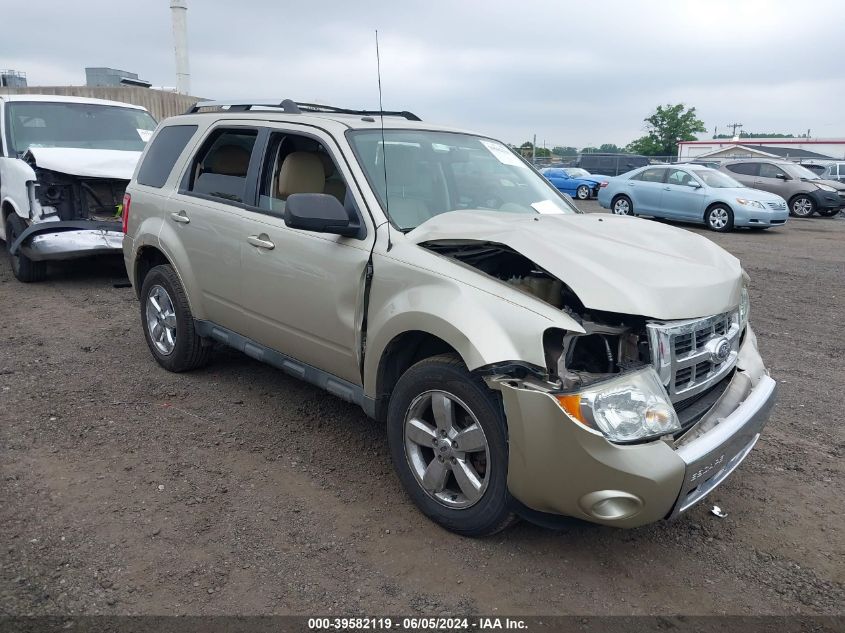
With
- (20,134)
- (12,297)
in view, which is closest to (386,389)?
(12,297)

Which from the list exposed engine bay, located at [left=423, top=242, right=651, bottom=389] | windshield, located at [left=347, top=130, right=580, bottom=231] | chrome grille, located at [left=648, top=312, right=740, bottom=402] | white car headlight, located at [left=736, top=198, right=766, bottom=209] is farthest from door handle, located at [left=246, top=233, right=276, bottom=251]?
white car headlight, located at [left=736, top=198, right=766, bottom=209]

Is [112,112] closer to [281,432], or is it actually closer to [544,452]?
[281,432]

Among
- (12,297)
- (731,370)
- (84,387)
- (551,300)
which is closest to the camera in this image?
(551,300)

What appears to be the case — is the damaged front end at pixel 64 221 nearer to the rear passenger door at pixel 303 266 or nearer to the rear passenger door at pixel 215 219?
the rear passenger door at pixel 215 219

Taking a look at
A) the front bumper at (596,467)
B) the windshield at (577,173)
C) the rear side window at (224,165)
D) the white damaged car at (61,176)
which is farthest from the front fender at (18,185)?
the windshield at (577,173)

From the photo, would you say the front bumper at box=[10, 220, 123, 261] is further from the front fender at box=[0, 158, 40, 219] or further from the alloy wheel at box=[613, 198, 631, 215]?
the alloy wheel at box=[613, 198, 631, 215]

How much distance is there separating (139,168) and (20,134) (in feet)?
14.3

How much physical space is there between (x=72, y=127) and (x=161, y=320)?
5.17 metres

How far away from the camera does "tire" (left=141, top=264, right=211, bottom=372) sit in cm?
489

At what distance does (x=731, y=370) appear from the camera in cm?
335

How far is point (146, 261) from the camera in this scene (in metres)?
A: 5.39

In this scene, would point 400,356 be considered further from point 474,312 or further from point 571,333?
point 571,333

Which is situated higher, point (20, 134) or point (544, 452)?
point (20, 134)

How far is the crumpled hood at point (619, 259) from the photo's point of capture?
276cm
